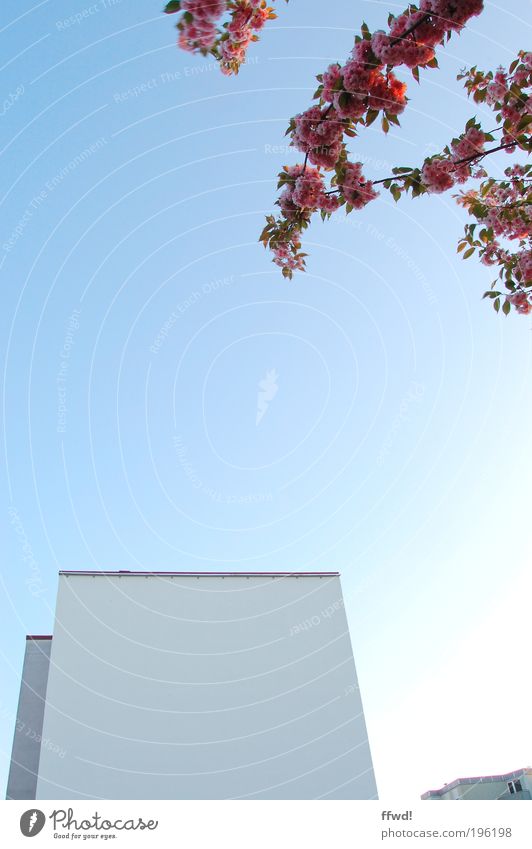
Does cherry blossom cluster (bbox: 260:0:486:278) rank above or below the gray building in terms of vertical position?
above

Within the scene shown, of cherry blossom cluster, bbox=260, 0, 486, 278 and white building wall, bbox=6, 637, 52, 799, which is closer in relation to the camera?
cherry blossom cluster, bbox=260, 0, 486, 278

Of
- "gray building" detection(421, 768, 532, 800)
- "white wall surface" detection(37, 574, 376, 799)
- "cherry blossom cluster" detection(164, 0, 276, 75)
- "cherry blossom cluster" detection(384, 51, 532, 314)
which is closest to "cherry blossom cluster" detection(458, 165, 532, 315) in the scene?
"cherry blossom cluster" detection(384, 51, 532, 314)

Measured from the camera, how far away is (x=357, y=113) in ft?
11.1

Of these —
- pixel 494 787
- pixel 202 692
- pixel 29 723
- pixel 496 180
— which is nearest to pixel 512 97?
pixel 496 180

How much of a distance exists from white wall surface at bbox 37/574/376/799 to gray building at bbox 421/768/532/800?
29.5 feet

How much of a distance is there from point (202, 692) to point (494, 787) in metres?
15.2

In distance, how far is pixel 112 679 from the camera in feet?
49.8

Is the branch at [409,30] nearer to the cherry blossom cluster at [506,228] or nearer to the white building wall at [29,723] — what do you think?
the cherry blossom cluster at [506,228]

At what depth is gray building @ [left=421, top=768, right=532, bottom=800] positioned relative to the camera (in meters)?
20.4

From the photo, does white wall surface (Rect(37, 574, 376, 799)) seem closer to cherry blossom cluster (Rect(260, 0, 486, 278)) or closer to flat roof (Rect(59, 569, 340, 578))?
flat roof (Rect(59, 569, 340, 578))

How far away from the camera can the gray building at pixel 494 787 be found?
20.4 m

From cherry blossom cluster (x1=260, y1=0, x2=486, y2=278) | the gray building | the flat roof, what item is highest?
the flat roof

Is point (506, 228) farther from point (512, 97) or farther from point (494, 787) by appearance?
point (494, 787)
